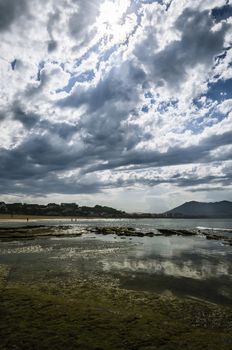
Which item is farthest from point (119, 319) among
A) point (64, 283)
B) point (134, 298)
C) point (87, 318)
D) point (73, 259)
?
point (73, 259)

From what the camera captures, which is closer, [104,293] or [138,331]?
[138,331]

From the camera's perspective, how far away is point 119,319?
1160 centimetres

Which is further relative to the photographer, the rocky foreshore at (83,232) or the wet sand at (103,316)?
the rocky foreshore at (83,232)

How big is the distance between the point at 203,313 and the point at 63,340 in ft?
22.6

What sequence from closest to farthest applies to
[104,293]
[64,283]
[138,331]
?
[138,331] < [104,293] < [64,283]

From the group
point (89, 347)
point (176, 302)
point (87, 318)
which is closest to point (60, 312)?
point (87, 318)

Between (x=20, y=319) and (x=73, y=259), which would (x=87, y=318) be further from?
(x=73, y=259)

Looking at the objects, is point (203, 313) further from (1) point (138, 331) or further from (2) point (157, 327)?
(1) point (138, 331)

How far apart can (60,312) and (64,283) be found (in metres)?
6.35

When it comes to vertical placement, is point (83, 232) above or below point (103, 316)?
above

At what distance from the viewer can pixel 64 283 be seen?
1825 centimetres

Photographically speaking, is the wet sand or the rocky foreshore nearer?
the wet sand

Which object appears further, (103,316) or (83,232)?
(83,232)

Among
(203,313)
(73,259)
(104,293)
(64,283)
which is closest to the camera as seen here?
(203,313)
